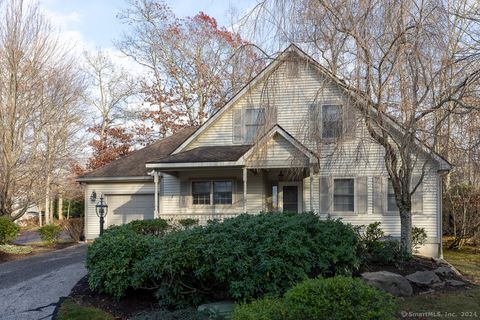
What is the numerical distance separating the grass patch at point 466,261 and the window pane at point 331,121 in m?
4.44

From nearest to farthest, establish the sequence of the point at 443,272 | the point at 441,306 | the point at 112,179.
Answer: the point at 441,306, the point at 443,272, the point at 112,179

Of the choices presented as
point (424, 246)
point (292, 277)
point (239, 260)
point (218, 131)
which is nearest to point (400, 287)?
point (292, 277)

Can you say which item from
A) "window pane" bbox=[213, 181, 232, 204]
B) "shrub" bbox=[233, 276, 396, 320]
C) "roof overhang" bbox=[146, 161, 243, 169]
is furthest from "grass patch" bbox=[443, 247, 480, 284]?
"window pane" bbox=[213, 181, 232, 204]

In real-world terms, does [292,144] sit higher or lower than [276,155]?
higher

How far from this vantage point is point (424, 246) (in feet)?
46.9

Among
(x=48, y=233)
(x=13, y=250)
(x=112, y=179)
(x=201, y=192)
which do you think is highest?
(x=112, y=179)

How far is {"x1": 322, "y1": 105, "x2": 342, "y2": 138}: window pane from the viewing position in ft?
31.4

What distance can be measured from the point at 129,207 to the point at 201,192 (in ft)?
11.2

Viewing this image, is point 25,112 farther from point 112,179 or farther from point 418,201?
point 418,201

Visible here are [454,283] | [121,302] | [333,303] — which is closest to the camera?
[333,303]

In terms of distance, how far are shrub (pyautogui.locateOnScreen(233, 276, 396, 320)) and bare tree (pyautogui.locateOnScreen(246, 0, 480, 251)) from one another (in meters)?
4.61

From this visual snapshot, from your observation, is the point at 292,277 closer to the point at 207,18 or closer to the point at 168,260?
the point at 168,260

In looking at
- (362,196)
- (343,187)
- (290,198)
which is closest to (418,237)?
(362,196)

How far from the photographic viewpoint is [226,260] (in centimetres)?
659
